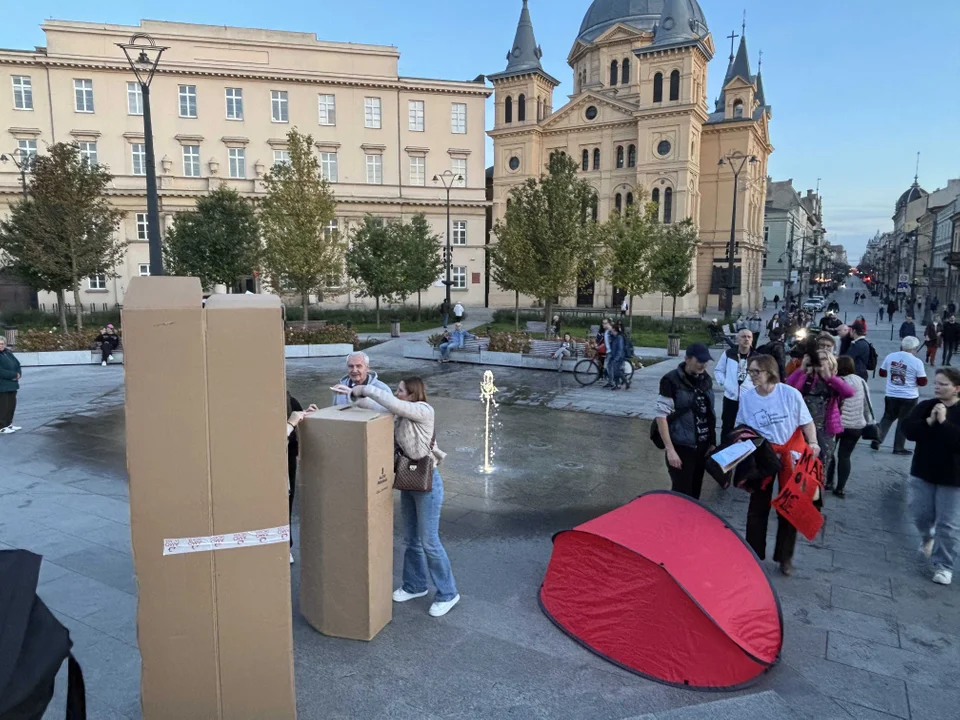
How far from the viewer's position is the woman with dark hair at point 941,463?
542cm

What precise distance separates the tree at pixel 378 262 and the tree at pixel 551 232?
10086mm

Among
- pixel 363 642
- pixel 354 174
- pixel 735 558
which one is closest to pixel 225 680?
pixel 363 642

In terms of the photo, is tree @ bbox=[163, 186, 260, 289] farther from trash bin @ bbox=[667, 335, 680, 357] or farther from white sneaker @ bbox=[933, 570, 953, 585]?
white sneaker @ bbox=[933, 570, 953, 585]

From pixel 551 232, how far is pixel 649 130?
3042 cm

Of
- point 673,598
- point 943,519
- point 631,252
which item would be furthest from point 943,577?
point 631,252

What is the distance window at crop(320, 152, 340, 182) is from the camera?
46000 millimetres

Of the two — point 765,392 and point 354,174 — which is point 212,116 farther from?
point 765,392

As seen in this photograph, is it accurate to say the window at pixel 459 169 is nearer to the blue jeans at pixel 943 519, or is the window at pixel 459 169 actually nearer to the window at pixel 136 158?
the window at pixel 136 158

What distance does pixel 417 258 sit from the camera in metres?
35.2

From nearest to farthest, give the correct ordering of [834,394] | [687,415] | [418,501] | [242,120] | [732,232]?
[418,501] → [687,415] → [834,394] → [732,232] → [242,120]

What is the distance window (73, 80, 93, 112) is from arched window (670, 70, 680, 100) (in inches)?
1604

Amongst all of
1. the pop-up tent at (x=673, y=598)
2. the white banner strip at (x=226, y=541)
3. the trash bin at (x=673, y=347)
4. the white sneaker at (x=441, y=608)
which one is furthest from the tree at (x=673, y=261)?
the white banner strip at (x=226, y=541)

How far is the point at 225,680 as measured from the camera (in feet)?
10.8

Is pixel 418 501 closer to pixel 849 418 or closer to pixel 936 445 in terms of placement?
pixel 936 445
